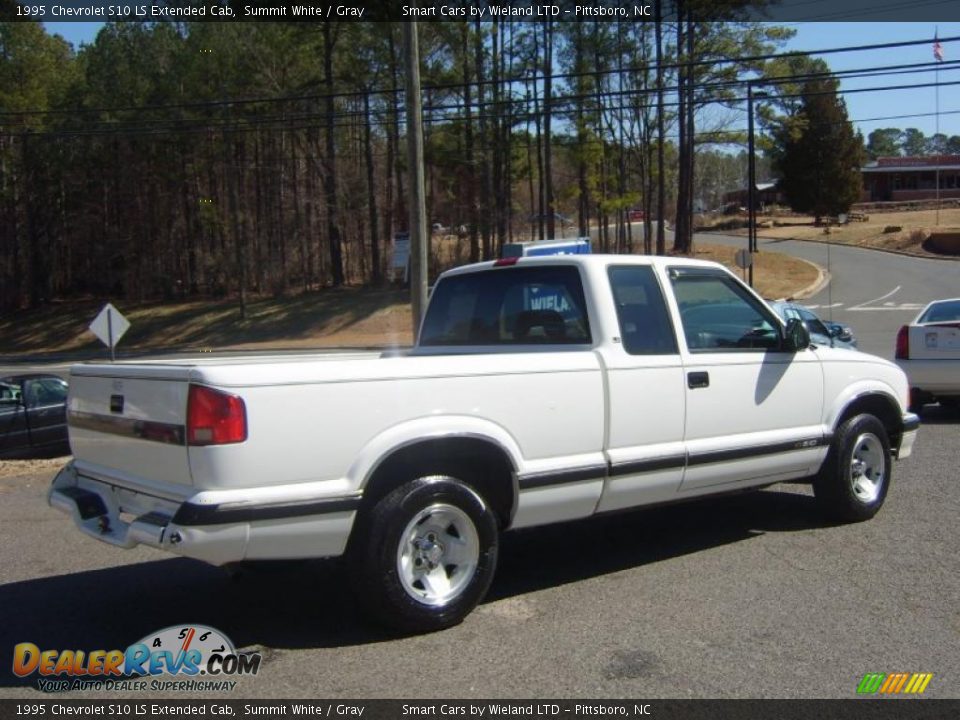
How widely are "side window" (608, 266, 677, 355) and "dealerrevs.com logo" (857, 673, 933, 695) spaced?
2218mm

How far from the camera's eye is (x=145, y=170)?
48.1 m

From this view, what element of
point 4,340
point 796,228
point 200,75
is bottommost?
point 4,340

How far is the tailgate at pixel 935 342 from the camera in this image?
470 inches

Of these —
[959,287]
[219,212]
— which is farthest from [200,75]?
[959,287]

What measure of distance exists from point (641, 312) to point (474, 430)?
1.58 m

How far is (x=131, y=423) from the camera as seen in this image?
4.74 meters

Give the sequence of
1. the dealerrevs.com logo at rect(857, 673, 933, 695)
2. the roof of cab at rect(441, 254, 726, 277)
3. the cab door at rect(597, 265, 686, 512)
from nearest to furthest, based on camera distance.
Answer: the dealerrevs.com logo at rect(857, 673, 933, 695), the cab door at rect(597, 265, 686, 512), the roof of cab at rect(441, 254, 726, 277)

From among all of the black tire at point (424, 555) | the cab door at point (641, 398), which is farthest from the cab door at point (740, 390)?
the black tire at point (424, 555)

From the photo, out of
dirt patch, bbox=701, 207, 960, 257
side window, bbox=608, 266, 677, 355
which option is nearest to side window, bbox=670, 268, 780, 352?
side window, bbox=608, 266, 677, 355

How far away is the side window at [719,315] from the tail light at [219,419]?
9.78 feet

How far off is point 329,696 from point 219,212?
4488cm

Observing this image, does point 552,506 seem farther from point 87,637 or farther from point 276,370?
point 87,637

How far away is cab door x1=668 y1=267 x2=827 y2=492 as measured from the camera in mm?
5961

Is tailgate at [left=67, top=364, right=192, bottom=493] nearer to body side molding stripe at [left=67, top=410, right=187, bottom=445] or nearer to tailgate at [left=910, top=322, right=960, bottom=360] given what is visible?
body side molding stripe at [left=67, top=410, right=187, bottom=445]
